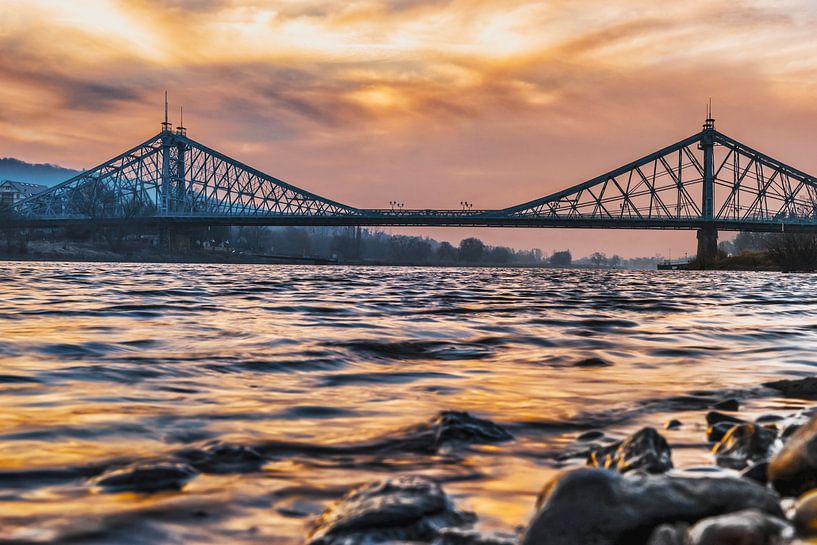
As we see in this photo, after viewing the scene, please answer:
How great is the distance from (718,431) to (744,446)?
496 millimetres

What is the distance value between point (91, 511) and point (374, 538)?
108 centimetres

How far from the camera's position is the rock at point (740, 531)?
1778 millimetres

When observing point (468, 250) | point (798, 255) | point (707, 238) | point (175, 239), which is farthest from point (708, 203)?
point (468, 250)

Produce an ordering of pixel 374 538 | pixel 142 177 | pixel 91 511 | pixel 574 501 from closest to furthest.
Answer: pixel 574 501, pixel 374 538, pixel 91 511, pixel 142 177

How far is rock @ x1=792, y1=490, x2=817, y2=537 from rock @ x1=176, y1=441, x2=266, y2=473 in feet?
6.95

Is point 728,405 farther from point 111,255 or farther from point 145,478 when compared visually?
point 111,255

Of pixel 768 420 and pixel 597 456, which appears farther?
pixel 768 420

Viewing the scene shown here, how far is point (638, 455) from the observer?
3.00 meters

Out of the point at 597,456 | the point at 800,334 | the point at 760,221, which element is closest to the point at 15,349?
the point at 597,456

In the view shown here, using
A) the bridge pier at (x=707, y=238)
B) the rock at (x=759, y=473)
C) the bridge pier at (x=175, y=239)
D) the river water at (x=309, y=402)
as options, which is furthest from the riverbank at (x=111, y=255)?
the rock at (x=759, y=473)

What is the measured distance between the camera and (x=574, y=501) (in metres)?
2.02

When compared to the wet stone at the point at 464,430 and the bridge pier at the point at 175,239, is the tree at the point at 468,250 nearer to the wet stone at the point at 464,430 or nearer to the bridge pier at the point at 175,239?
the bridge pier at the point at 175,239

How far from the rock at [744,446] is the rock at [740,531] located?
1364mm

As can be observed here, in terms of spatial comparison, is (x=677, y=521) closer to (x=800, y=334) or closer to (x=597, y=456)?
(x=597, y=456)
